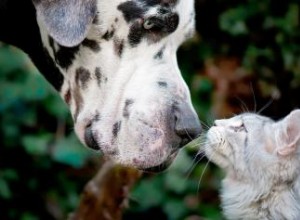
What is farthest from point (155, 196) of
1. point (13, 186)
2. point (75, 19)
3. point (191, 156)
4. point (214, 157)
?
point (75, 19)

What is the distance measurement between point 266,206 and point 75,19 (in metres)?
0.92

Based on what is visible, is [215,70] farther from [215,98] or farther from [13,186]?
[13,186]

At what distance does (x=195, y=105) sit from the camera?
568cm

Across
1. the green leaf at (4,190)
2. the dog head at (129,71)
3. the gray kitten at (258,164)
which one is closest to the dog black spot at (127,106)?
the dog head at (129,71)

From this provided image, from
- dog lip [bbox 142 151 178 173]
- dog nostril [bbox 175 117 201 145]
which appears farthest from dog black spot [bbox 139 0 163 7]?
dog lip [bbox 142 151 178 173]

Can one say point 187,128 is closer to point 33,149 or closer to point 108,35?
point 108,35

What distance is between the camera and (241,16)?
5605 mm

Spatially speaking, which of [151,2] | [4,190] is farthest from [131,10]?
[4,190]

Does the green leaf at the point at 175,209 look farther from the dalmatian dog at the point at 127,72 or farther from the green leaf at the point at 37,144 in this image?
the dalmatian dog at the point at 127,72

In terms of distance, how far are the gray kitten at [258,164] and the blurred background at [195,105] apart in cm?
152

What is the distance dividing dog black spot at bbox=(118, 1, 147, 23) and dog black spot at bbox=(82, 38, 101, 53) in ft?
0.46

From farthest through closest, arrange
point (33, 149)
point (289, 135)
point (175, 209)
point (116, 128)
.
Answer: point (175, 209) < point (33, 149) < point (116, 128) < point (289, 135)

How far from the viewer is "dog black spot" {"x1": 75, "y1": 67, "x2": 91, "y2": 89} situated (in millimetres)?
3758

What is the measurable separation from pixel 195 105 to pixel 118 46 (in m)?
2.02
